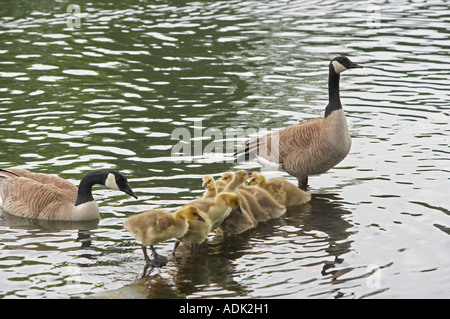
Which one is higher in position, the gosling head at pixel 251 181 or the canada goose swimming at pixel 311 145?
the canada goose swimming at pixel 311 145

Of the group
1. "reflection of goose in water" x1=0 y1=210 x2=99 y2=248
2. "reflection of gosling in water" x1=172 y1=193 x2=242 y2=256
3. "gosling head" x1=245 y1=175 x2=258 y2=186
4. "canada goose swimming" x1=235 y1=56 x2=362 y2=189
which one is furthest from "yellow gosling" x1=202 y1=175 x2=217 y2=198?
"canada goose swimming" x1=235 y1=56 x2=362 y2=189

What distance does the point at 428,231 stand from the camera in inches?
384

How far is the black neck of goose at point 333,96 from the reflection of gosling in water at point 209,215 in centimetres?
270

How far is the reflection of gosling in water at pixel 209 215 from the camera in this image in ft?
29.4

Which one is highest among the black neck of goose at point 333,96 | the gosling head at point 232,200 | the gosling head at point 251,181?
the black neck of goose at point 333,96

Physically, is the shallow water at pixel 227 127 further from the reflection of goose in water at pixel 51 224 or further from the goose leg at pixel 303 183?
the goose leg at pixel 303 183

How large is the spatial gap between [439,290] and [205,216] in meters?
2.70

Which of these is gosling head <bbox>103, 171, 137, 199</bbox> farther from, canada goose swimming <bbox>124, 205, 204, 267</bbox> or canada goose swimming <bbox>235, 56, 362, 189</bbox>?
canada goose swimming <bbox>235, 56, 362, 189</bbox>

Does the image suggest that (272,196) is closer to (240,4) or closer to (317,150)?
(317,150)

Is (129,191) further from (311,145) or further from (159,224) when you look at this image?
(311,145)

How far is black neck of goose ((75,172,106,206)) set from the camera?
10.5 meters

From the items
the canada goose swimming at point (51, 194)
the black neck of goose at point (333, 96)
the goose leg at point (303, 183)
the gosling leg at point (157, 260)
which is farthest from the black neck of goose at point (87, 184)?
the black neck of goose at point (333, 96)

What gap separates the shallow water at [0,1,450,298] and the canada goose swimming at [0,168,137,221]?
20cm

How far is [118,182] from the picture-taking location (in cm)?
1047
